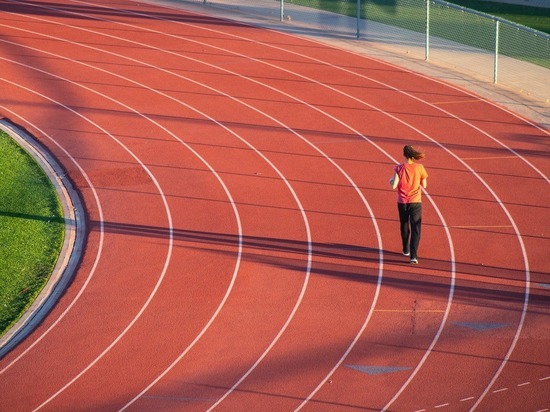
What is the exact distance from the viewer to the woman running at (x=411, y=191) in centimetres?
1391

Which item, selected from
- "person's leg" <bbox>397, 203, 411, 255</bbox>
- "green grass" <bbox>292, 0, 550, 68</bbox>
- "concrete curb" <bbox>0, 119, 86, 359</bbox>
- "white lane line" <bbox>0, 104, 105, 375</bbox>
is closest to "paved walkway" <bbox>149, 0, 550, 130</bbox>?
"green grass" <bbox>292, 0, 550, 68</bbox>

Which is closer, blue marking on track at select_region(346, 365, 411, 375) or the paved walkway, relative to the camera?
blue marking on track at select_region(346, 365, 411, 375)

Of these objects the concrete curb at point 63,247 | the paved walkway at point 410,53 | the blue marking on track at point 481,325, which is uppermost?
the paved walkway at point 410,53

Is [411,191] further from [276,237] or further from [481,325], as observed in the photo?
[481,325]

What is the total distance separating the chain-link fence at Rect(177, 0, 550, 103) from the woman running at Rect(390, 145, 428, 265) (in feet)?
24.8

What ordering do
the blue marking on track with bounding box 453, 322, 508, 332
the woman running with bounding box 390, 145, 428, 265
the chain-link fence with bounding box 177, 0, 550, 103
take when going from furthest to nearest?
1. the chain-link fence with bounding box 177, 0, 550, 103
2. the woman running with bounding box 390, 145, 428, 265
3. the blue marking on track with bounding box 453, 322, 508, 332

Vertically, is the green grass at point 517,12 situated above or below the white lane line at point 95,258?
above

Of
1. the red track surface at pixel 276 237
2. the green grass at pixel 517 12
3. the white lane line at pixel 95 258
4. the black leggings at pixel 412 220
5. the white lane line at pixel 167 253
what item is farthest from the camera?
A: the green grass at pixel 517 12

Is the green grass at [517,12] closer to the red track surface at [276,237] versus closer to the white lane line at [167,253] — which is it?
the red track surface at [276,237]

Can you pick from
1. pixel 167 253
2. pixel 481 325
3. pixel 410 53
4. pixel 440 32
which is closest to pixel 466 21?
pixel 440 32

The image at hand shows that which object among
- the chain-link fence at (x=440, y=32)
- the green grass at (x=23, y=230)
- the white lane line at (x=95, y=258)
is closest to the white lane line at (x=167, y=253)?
the white lane line at (x=95, y=258)

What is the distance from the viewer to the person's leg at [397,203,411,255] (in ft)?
46.2

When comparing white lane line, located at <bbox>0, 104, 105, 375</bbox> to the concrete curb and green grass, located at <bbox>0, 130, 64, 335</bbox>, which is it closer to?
the concrete curb

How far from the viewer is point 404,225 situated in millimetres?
14180
